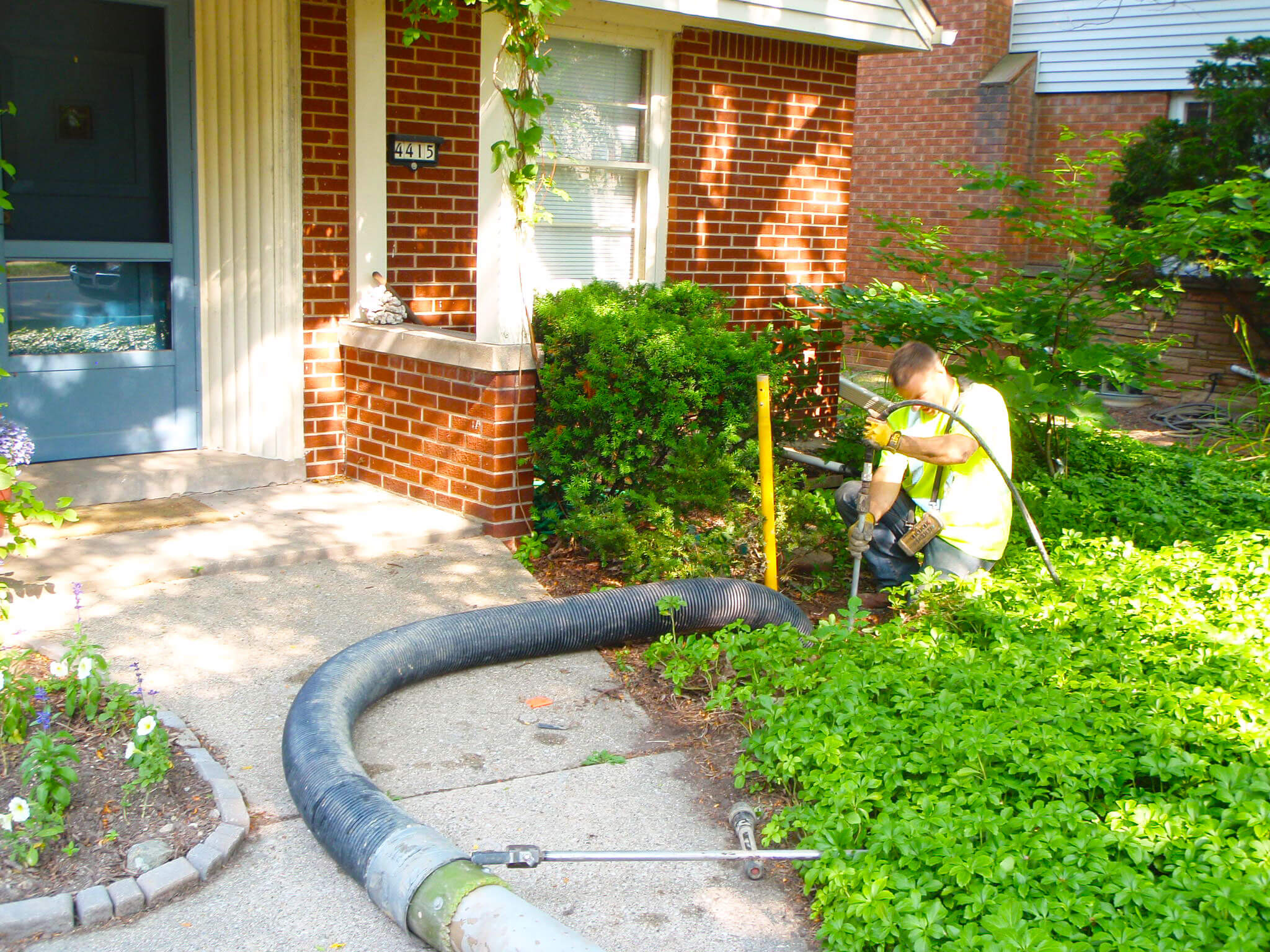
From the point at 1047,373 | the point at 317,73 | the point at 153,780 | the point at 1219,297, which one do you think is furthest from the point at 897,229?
the point at 1219,297

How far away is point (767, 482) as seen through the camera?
582cm

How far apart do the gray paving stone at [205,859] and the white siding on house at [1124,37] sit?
14.4m

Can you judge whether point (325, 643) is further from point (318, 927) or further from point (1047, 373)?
point (1047, 373)

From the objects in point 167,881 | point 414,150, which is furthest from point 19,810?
point 414,150

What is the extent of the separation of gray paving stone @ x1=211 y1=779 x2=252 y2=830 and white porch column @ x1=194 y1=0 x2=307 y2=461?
3.51 meters

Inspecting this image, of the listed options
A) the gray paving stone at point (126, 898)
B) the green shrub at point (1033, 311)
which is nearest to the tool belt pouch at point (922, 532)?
the green shrub at point (1033, 311)

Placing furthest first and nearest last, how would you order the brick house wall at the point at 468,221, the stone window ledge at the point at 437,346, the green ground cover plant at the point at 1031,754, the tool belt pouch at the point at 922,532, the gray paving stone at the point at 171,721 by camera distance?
the brick house wall at the point at 468,221
the stone window ledge at the point at 437,346
the tool belt pouch at the point at 922,532
the gray paving stone at the point at 171,721
the green ground cover plant at the point at 1031,754

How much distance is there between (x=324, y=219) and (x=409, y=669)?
334 centimetres

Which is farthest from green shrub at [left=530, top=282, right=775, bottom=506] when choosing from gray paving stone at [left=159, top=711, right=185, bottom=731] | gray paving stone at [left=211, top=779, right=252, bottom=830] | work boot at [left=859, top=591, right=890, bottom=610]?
gray paving stone at [left=211, top=779, right=252, bottom=830]

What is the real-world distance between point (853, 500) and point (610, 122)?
3.34 metres

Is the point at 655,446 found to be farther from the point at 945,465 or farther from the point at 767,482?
the point at 945,465

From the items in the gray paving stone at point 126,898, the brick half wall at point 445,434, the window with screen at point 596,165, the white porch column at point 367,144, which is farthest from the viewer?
the window with screen at point 596,165

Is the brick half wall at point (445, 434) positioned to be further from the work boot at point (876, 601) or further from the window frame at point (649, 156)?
the work boot at point (876, 601)

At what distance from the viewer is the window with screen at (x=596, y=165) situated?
25.2 feet
